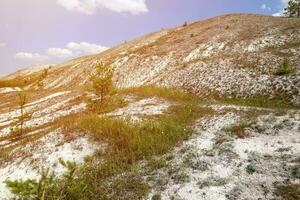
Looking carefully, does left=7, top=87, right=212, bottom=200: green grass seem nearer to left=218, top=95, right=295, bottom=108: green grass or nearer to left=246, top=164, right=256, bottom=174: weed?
left=218, top=95, right=295, bottom=108: green grass

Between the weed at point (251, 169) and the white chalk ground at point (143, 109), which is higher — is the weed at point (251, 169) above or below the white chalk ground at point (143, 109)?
below

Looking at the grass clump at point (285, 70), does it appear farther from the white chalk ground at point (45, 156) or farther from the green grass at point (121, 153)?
the white chalk ground at point (45, 156)

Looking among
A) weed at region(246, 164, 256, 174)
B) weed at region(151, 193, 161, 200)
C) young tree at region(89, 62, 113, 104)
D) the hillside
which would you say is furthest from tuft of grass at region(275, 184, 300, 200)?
young tree at region(89, 62, 113, 104)

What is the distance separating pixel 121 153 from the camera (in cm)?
1888

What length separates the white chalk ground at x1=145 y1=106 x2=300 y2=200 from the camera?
14.0 m

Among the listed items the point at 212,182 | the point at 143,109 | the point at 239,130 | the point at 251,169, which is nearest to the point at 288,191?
the point at 251,169

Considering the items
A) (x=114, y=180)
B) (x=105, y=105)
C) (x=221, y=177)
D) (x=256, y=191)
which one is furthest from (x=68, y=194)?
(x=105, y=105)

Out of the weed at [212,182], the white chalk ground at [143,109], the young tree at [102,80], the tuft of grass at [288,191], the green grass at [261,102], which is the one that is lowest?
the weed at [212,182]

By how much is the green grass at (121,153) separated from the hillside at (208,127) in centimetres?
15

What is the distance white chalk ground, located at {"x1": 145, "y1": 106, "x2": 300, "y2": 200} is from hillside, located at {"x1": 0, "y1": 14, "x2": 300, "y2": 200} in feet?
0.16

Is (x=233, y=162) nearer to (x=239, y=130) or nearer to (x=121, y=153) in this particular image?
(x=239, y=130)

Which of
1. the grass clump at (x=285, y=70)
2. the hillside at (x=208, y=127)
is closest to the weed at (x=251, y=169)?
the hillside at (x=208, y=127)

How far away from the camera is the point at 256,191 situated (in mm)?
13492

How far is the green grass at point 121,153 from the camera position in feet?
48.6
